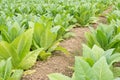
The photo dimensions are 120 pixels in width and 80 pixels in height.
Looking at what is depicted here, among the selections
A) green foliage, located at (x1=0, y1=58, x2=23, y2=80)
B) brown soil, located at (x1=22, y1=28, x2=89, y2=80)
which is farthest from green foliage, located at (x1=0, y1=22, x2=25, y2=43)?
green foliage, located at (x1=0, y1=58, x2=23, y2=80)

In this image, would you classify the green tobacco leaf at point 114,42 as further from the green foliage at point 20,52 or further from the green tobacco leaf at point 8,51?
the green tobacco leaf at point 8,51

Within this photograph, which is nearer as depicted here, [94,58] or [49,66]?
[94,58]

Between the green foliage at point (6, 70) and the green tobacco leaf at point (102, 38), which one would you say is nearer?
the green foliage at point (6, 70)

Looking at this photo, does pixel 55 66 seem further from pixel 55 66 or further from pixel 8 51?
pixel 8 51

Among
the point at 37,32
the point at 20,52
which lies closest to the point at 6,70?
the point at 20,52

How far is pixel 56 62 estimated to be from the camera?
3.32 m

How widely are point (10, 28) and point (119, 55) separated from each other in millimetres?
1378

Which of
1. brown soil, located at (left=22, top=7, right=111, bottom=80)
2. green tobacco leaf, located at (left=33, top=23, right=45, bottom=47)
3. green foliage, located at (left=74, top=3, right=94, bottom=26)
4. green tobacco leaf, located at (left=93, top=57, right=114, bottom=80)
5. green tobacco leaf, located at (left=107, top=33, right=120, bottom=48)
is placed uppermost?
green tobacco leaf, located at (left=93, top=57, right=114, bottom=80)

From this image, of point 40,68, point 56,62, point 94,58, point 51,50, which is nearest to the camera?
point 94,58

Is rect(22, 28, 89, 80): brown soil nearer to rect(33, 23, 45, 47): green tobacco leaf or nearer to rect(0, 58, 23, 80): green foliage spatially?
rect(33, 23, 45, 47): green tobacco leaf

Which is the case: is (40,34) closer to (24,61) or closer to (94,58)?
(24,61)

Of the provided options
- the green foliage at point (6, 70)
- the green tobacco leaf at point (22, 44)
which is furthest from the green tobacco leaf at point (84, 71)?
the green tobacco leaf at point (22, 44)

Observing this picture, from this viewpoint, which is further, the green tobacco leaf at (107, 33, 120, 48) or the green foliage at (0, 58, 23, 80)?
the green tobacco leaf at (107, 33, 120, 48)

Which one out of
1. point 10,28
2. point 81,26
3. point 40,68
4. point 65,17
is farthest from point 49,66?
point 81,26
